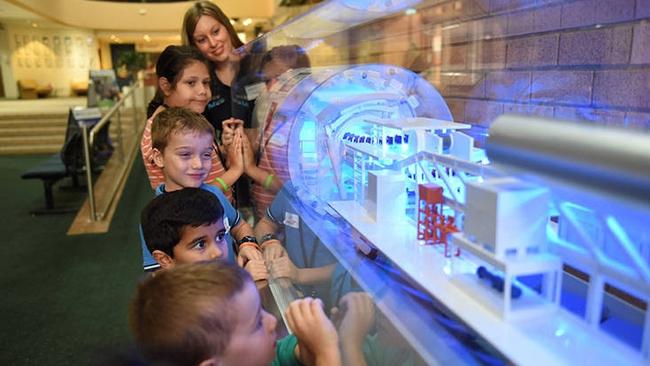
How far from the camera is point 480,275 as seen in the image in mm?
703

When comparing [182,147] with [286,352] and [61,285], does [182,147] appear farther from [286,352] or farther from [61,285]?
[61,285]

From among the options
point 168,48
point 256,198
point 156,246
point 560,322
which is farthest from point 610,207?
point 168,48

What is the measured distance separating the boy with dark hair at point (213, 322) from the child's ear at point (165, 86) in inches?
50.3

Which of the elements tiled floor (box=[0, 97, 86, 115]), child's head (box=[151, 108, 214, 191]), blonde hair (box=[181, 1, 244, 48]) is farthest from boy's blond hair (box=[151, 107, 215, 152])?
tiled floor (box=[0, 97, 86, 115])

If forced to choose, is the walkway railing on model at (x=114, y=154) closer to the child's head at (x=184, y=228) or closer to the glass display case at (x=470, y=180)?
the glass display case at (x=470, y=180)

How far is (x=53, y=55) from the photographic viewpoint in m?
20.2

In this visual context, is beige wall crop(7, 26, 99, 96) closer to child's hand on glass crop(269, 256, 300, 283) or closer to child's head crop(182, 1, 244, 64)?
child's head crop(182, 1, 244, 64)

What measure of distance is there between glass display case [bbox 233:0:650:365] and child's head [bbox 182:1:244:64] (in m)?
0.10

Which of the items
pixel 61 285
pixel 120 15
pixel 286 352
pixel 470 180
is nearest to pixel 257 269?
pixel 286 352

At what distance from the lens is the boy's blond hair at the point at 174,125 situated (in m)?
1.62

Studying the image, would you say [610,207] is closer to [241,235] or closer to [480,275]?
[480,275]

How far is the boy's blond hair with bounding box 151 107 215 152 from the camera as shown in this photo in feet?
5.31

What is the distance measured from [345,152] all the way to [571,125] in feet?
2.54

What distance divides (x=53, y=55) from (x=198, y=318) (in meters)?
22.6
